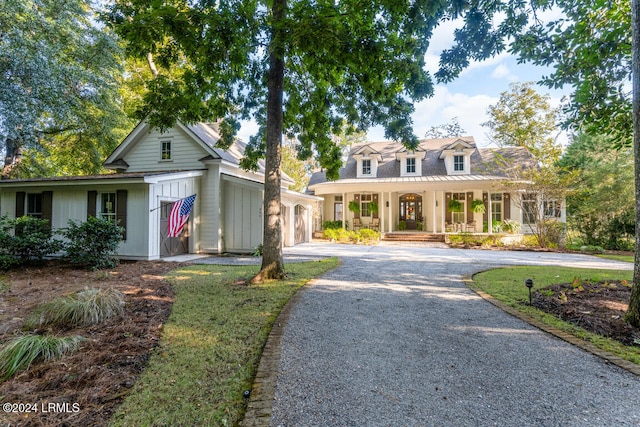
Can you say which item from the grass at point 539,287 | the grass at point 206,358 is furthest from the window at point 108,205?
the grass at point 539,287

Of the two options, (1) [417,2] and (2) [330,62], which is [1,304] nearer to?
(2) [330,62]

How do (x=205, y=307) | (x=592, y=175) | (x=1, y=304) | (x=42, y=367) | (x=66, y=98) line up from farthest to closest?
1. (x=592, y=175)
2. (x=66, y=98)
3. (x=1, y=304)
4. (x=205, y=307)
5. (x=42, y=367)

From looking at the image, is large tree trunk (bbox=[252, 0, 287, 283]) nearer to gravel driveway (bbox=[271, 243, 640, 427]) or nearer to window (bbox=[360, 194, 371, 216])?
gravel driveway (bbox=[271, 243, 640, 427])

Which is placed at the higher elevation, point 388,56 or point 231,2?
point 231,2

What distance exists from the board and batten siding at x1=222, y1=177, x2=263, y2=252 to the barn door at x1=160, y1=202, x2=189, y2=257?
5.47 ft

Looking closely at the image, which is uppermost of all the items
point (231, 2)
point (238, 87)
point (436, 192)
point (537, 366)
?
point (231, 2)

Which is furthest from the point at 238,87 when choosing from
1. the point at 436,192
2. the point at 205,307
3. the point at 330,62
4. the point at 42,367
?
the point at 436,192

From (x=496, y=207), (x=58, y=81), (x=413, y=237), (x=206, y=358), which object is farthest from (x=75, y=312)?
(x=496, y=207)

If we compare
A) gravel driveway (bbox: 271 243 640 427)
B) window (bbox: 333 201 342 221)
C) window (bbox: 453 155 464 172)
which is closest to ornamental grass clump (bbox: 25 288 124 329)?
gravel driveway (bbox: 271 243 640 427)

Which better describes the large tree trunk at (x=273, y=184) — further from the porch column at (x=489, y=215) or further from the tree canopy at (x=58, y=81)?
the porch column at (x=489, y=215)

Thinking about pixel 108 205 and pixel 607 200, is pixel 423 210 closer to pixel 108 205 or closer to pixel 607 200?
pixel 607 200

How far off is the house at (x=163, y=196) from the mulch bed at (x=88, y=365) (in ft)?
14.4

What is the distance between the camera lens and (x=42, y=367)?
304cm

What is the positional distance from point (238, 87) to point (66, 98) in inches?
384
